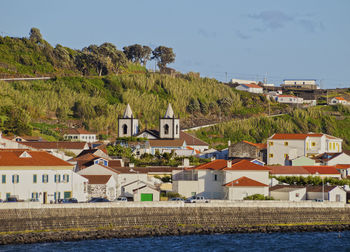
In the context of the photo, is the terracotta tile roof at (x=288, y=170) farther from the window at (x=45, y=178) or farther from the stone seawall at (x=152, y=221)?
the window at (x=45, y=178)

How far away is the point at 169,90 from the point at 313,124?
31.9 m

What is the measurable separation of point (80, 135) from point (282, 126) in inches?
1825

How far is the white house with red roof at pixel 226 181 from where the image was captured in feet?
215

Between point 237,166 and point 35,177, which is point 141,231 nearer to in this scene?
point 35,177

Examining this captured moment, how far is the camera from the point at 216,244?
2057 inches

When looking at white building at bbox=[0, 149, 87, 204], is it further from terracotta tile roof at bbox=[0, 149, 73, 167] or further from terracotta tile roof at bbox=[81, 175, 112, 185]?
terracotta tile roof at bbox=[81, 175, 112, 185]

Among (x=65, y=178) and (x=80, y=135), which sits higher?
(x=80, y=135)

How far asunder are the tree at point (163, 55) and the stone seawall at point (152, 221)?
419 feet

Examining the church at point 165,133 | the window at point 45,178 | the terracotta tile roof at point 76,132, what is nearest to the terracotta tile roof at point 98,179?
the window at point 45,178

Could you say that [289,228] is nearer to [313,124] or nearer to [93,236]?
[93,236]

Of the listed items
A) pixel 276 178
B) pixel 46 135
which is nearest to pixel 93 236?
pixel 276 178

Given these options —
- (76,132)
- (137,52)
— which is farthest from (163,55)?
(76,132)

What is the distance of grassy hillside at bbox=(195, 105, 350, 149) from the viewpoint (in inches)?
5566

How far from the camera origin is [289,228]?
59.1 metres
